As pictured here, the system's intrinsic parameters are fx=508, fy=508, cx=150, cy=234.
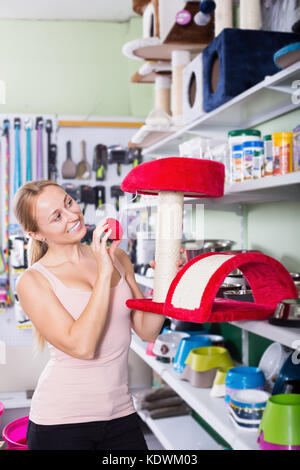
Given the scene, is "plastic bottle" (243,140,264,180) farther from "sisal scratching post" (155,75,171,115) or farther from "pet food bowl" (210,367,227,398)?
"sisal scratching post" (155,75,171,115)

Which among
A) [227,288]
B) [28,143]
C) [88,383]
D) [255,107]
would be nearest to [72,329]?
[88,383]

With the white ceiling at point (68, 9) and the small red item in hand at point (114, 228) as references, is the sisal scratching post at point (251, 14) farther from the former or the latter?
the white ceiling at point (68, 9)

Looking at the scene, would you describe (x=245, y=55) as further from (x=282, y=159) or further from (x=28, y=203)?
(x=28, y=203)

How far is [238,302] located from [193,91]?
122 cm

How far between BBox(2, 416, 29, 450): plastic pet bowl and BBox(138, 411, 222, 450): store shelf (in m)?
0.86

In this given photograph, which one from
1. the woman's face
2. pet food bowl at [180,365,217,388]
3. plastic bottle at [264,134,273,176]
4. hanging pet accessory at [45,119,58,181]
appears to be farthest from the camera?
hanging pet accessory at [45,119,58,181]

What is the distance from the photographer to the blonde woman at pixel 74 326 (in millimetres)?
809

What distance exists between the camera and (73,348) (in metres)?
0.82

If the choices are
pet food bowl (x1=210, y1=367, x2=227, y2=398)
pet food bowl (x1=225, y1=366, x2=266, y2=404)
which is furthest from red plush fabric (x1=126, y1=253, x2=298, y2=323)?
pet food bowl (x1=210, y1=367, x2=227, y2=398)

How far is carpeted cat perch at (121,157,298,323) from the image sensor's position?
688mm

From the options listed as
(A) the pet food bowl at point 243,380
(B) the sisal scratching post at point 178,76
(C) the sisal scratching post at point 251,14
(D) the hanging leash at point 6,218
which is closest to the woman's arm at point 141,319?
(A) the pet food bowl at point 243,380

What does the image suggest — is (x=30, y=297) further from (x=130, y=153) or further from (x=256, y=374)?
(x=130, y=153)
